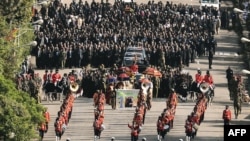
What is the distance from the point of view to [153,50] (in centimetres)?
7994

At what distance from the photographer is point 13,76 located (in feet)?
222

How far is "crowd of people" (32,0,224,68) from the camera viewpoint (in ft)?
266

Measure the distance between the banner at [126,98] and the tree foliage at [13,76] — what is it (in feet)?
16.3

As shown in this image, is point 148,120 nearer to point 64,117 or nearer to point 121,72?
point 64,117

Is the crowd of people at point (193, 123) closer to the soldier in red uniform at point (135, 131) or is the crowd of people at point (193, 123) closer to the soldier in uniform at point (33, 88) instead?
the soldier in red uniform at point (135, 131)

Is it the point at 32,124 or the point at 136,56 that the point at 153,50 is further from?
the point at 32,124

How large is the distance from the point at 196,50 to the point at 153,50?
472 cm

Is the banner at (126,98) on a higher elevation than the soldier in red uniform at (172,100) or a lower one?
lower

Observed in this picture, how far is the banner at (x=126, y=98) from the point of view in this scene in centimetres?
6831

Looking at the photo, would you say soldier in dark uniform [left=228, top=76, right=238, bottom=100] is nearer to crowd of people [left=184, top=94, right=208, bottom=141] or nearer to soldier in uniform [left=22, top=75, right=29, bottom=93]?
crowd of people [left=184, top=94, right=208, bottom=141]

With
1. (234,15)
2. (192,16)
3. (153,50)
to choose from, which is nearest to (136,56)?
(153,50)

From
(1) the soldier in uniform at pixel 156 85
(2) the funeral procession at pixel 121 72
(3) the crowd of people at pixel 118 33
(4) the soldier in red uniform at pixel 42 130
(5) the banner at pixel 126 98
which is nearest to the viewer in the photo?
(4) the soldier in red uniform at pixel 42 130

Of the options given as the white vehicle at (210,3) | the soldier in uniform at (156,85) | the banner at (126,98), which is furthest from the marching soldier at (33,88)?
the white vehicle at (210,3)

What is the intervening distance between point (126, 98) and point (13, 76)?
5312 millimetres
